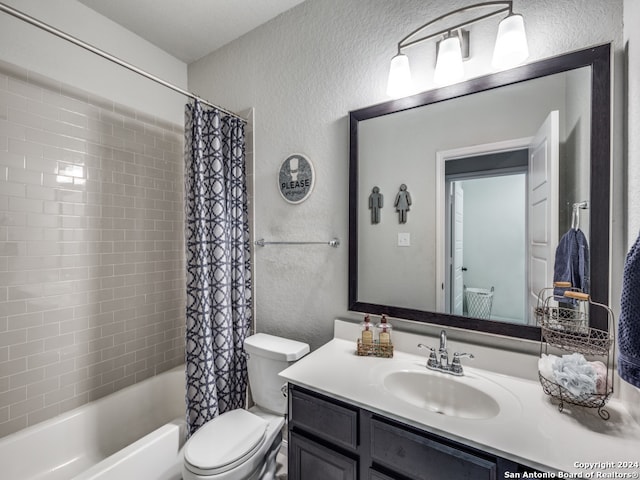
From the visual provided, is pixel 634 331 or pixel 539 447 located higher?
pixel 634 331

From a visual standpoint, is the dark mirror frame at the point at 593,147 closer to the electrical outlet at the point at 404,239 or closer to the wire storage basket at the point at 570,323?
the wire storage basket at the point at 570,323

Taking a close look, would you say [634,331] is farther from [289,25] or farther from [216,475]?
Result: [289,25]

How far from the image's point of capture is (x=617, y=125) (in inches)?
39.8

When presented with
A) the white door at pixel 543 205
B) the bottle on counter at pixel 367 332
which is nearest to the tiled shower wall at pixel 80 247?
the bottle on counter at pixel 367 332

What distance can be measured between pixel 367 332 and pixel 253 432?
706 millimetres

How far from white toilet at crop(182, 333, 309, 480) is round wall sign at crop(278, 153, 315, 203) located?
0.86m

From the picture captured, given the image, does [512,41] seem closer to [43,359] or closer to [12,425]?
[43,359]

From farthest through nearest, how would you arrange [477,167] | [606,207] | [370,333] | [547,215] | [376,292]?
[376,292] < [370,333] < [477,167] < [547,215] < [606,207]

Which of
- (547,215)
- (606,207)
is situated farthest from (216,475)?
(606,207)

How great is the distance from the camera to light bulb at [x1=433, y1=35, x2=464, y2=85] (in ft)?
4.01

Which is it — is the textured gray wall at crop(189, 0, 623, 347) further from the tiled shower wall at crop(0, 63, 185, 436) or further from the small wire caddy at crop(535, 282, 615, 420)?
the small wire caddy at crop(535, 282, 615, 420)

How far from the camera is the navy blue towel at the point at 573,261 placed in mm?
1048

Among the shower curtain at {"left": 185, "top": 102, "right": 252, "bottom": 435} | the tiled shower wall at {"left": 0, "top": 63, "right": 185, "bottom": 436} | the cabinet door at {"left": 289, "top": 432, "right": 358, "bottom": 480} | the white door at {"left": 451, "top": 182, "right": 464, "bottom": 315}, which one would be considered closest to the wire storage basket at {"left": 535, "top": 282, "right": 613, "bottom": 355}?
the white door at {"left": 451, "top": 182, "right": 464, "bottom": 315}

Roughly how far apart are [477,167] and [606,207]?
17.5 inches
